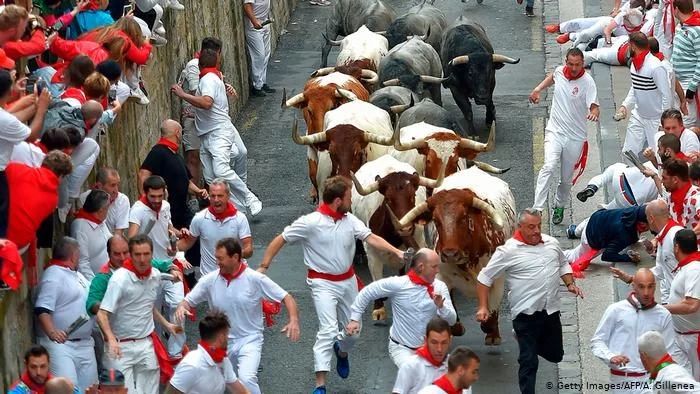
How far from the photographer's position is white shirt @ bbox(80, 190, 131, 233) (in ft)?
48.7

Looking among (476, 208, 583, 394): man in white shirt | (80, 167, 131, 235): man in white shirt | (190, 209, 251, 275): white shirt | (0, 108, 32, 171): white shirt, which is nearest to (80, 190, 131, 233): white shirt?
(80, 167, 131, 235): man in white shirt

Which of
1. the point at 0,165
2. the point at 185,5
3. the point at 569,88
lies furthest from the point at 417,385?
the point at 185,5

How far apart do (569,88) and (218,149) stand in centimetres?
397

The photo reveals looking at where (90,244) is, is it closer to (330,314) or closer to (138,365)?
(138,365)

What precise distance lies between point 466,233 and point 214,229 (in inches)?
91.8

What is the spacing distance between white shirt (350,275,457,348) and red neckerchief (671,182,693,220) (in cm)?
266

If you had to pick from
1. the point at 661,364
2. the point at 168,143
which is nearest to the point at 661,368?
the point at 661,364

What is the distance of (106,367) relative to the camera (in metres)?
13.5

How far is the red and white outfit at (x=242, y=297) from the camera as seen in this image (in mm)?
13594

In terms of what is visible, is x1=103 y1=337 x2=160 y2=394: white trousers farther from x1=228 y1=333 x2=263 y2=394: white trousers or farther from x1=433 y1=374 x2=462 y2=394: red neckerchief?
x1=433 y1=374 x2=462 y2=394: red neckerchief

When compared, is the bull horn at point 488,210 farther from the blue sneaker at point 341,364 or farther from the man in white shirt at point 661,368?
the man in white shirt at point 661,368

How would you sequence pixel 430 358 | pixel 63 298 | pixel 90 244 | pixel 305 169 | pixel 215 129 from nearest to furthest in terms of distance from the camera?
1. pixel 430 358
2. pixel 63 298
3. pixel 90 244
4. pixel 215 129
5. pixel 305 169

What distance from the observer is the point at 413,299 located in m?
13.6

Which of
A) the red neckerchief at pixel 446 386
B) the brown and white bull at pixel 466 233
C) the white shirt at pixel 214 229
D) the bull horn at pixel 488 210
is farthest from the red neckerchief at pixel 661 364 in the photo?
the white shirt at pixel 214 229
